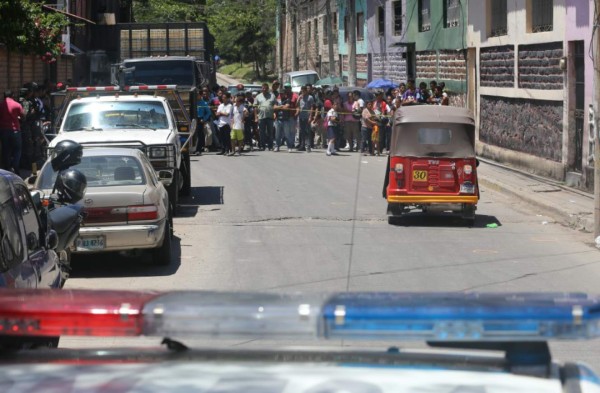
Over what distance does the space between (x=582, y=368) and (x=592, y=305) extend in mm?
190

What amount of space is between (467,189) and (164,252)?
570 cm

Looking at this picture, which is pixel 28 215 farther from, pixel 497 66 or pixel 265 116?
pixel 265 116

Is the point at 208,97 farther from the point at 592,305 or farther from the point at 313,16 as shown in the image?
the point at 313,16

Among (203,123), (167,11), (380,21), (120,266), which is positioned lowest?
(120,266)

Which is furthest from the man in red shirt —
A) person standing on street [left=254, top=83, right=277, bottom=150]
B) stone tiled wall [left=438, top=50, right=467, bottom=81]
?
stone tiled wall [left=438, top=50, right=467, bottom=81]

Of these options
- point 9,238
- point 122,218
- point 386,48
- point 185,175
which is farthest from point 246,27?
point 9,238

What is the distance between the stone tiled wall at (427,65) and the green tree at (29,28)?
50.0ft

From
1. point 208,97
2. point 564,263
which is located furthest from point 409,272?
→ point 208,97

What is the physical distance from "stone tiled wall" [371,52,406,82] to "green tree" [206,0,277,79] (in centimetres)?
2744

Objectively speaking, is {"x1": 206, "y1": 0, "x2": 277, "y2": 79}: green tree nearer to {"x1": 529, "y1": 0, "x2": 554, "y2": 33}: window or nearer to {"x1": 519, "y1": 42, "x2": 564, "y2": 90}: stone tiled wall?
{"x1": 519, "y1": 42, "x2": 564, "y2": 90}: stone tiled wall

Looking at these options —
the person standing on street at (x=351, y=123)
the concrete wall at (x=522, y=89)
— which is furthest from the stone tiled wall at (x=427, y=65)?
the person standing on street at (x=351, y=123)

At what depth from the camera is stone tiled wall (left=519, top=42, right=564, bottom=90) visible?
72.9 ft

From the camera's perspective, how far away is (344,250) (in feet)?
46.7

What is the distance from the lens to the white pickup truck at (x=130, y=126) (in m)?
16.7
